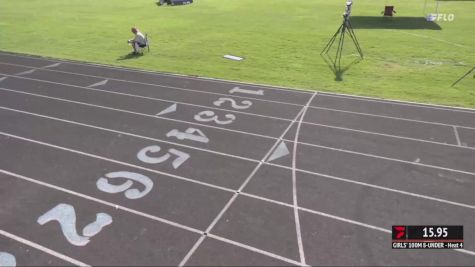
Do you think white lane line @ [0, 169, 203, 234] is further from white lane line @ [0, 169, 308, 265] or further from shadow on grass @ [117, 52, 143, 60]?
shadow on grass @ [117, 52, 143, 60]

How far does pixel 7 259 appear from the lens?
23.6 feet

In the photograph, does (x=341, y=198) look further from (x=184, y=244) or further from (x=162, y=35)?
(x=162, y=35)

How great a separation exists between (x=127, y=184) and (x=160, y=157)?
1.48m

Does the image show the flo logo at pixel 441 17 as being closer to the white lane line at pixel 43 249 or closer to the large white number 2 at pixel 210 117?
the large white number 2 at pixel 210 117

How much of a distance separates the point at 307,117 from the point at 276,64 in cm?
690

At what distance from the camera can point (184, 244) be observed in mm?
7477

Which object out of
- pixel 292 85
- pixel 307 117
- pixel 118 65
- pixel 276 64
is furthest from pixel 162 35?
pixel 307 117

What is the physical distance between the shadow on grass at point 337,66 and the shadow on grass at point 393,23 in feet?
24.6

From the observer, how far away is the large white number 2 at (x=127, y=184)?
9.13 meters

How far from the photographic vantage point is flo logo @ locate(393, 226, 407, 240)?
7.67 metres

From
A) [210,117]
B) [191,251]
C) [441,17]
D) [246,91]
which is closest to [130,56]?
[246,91]

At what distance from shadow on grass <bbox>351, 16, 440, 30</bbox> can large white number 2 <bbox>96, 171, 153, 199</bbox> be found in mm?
21200

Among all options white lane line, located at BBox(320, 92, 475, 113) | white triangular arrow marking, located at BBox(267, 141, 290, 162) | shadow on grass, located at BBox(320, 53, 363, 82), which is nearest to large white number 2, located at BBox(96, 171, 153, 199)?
white triangular arrow marking, located at BBox(267, 141, 290, 162)
